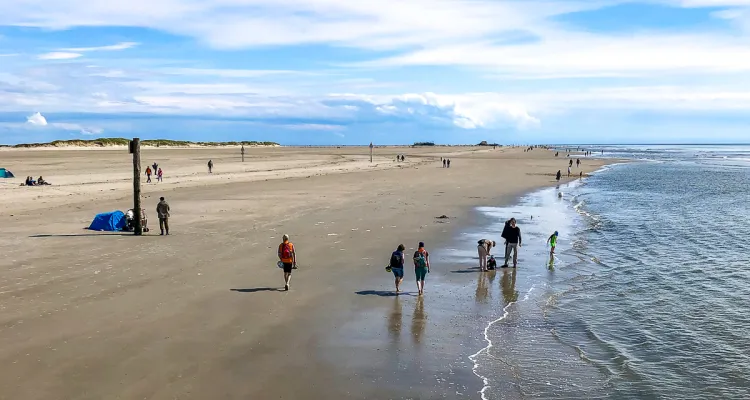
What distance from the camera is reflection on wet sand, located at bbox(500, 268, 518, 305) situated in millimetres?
14980

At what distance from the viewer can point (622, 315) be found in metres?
13.8

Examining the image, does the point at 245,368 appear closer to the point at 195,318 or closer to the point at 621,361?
the point at 195,318

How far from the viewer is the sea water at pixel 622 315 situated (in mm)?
10000

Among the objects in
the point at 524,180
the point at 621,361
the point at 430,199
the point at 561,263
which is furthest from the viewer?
the point at 524,180

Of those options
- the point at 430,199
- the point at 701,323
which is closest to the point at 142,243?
the point at 701,323

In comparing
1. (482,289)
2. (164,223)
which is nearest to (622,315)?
(482,289)

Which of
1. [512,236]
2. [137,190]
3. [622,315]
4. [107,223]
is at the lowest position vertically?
[622,315]

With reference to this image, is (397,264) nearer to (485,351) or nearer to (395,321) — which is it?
(395,321)

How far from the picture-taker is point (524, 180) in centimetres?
5625

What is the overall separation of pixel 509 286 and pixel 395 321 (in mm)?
4833

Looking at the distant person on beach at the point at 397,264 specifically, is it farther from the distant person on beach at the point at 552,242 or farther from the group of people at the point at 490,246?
the distant person on beach at the point at 552,242

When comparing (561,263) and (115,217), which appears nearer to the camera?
(561,263)

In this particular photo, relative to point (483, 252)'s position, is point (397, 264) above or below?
above

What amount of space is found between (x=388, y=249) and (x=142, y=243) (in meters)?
8.80
